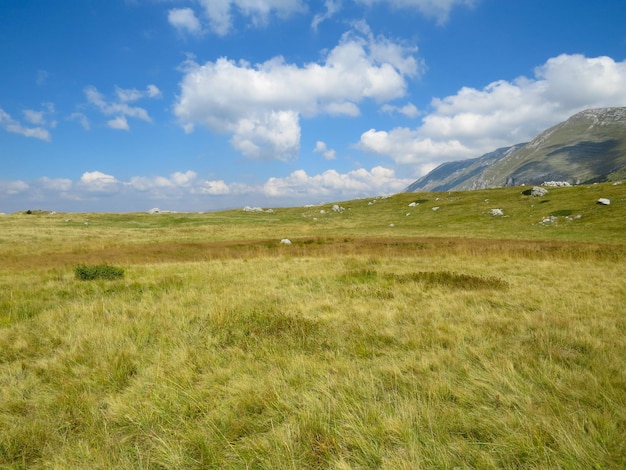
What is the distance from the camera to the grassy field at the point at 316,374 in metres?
3.38

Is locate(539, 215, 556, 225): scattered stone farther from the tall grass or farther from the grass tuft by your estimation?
the tall grass

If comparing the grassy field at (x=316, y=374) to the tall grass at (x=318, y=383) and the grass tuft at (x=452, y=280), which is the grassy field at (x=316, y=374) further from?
the grass tuft at (x=452, y=280)

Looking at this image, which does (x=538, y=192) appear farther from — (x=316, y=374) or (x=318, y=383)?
(x=318, y=383)

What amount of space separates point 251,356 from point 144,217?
243 ft

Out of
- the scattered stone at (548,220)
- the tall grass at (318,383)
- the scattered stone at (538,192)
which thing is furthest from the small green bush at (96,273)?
the scattered stone at (538,192)

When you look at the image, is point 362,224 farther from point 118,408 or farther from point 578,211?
point 118,408

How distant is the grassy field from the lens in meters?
3.38

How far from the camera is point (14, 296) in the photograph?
10586 millimetres

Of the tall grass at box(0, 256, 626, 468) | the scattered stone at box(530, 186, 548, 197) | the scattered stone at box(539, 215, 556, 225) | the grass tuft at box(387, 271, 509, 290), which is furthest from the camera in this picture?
the scattered stone at box(530, 186, 548, 197)

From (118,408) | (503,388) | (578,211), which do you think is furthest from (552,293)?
(578,211)

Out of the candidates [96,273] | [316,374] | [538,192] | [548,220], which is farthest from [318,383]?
[538,192]

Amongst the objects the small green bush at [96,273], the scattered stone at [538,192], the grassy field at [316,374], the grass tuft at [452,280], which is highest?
the scattered stone at [538,192]

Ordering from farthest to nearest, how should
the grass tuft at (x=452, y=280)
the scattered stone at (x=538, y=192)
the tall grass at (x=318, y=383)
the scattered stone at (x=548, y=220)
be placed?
1. the scattered stone at (x=538, y=192)
2. the scattered stone at (x=548, y=220)
3. the grass tuft at (x=452, y=280)
4. the tall grass at (x=318, y=383)

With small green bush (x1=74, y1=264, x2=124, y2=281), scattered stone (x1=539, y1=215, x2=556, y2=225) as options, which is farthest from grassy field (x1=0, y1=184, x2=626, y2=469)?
scattered stone (x1=539, y1=215, x2=556, y2=225)
